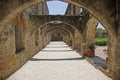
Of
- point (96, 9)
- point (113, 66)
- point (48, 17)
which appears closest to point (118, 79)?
point (113, 66)

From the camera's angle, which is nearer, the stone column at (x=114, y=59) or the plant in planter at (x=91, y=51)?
the stone column at (x=114, y=59)

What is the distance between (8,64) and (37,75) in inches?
47.2

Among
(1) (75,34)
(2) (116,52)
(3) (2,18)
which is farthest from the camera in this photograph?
(1) (75,34)

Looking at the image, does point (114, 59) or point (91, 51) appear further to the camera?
point (91, 51)

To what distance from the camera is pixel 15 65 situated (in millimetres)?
9555

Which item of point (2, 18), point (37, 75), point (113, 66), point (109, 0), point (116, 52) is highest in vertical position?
point (109, 0)

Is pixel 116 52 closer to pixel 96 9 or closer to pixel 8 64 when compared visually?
pixel 96 9

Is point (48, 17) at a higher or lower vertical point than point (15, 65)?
higher

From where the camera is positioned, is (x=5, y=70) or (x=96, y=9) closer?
(x=96, y=9)

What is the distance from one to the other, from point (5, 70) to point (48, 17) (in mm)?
9291

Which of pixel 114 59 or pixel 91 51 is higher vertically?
pixel 114 59

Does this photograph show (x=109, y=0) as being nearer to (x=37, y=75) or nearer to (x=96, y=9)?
(x=96, y=9)

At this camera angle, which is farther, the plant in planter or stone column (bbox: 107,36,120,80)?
the plant in planter

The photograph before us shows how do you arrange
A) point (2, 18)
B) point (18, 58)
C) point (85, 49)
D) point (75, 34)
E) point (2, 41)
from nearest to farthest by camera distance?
point (2, 18)
point (2, 41)
point (18, 58)
point (85, 49)
point (75, 34)
